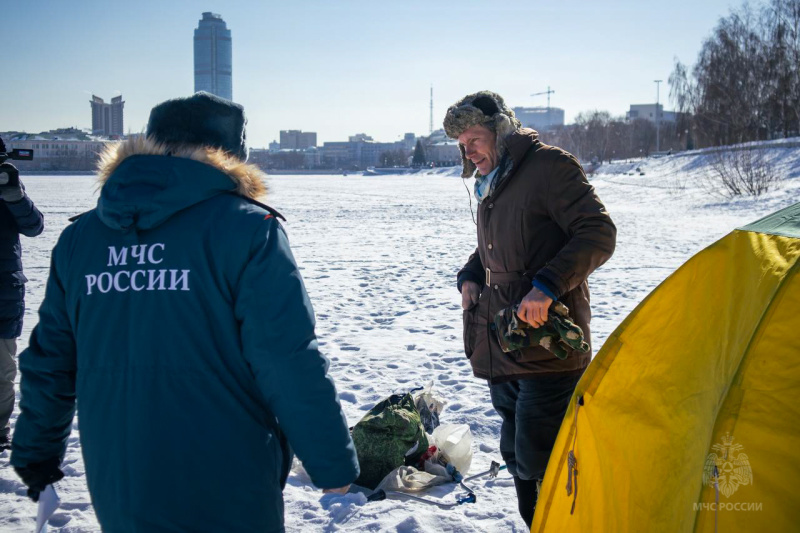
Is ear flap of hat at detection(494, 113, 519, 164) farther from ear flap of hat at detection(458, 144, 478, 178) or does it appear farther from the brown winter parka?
ear flap of hat at detection(458, 144, 478, 178)

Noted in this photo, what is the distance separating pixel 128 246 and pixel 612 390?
1.48 m

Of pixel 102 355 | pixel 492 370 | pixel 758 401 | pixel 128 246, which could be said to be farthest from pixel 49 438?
pixel 758 401

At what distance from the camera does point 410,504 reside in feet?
11.0

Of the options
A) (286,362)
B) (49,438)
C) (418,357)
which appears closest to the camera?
(286,362)

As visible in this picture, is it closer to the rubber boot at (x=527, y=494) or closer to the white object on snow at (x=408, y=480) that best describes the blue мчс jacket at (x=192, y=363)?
the rubber boot at (x=527, y=494)

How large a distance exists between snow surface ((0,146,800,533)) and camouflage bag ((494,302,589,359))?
1.06 m

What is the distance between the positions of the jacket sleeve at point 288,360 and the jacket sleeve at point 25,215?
2.69 m

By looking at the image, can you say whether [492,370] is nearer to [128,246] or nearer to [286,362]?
[286,362]

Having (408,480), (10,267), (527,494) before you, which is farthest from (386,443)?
(10,267)

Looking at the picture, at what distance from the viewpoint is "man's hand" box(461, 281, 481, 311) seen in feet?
9.49

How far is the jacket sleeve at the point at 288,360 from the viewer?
1.57 meters

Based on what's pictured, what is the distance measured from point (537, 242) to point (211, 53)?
175 meters

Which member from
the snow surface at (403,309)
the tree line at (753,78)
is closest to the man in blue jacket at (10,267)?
the snow surface at (403,309)

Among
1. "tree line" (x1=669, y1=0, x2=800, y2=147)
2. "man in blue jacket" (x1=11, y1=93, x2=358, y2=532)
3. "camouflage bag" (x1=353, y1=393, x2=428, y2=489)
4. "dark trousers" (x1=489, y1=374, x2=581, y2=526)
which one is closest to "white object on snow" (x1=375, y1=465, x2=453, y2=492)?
"camouflage bag" (x1=353, y1=393, x2=428, y2=489)
